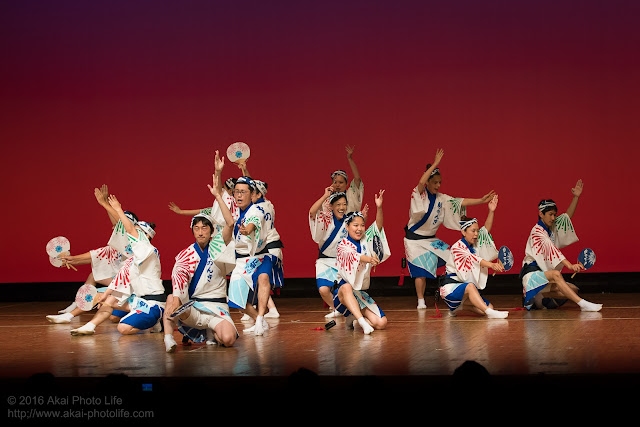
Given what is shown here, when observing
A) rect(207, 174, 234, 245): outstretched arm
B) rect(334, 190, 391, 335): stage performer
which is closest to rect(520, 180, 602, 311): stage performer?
rect(334, 190, 391, 335): stage performer

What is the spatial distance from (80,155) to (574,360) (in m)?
6.22

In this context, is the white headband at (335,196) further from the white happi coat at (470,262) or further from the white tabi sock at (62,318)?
the white tabi sock at (62,318)

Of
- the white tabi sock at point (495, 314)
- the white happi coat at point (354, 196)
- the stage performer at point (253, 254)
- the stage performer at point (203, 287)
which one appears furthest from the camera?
the white happi coat at point (354, 196)

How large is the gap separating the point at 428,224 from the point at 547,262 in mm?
1150

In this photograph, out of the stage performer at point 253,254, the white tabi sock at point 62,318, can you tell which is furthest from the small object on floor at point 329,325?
the white tabi sock at point 62,318

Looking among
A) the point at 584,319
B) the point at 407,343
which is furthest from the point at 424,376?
the point at 584,319

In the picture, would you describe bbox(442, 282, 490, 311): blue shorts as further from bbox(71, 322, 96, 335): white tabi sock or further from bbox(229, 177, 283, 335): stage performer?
bbox(71, 322, 96, 335): white tabi sock

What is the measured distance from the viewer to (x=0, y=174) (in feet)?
29.5

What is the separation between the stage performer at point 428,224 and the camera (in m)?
7.48

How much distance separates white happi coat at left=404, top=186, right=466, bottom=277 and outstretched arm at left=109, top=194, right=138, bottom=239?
9.02 ft

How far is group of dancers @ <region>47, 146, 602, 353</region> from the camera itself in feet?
17.4

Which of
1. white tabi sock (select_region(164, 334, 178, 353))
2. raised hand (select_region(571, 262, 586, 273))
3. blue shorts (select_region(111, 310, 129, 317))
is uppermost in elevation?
raised hand (select_region(571, 262, 586, 273))

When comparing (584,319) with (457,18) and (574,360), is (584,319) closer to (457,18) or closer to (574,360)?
(574,360)

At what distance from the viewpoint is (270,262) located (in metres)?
6.57
